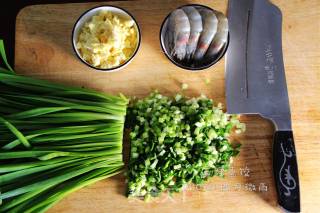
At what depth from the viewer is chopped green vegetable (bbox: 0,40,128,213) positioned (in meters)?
1.17

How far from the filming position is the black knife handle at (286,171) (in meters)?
1.32

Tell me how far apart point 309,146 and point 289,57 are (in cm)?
32

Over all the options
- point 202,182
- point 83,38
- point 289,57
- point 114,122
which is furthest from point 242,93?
point 83,38

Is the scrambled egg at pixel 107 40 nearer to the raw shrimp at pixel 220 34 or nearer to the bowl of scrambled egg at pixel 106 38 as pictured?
the bowl of scrambled egg at pixel 106 38

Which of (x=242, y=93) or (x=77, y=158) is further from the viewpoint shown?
(x=242, y=93)

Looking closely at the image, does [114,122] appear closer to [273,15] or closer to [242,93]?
[242,93]

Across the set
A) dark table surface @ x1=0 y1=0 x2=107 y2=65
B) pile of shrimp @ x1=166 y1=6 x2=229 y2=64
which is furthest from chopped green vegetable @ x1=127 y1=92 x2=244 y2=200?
dark table surface @ x1=0 y1=0 x2=107 y2=65

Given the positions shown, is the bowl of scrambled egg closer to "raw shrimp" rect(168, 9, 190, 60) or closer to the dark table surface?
"raw shrimp" rect(168, 9, 190, 60)

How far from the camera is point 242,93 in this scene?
1.37 metres

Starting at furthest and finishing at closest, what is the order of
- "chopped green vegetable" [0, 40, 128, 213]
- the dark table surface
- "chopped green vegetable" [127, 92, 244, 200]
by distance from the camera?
the dark table surface
"chopped green vegetable" [127, 92, 244, 200]
"chopped green vegetable" [0, 40, 128, 213]

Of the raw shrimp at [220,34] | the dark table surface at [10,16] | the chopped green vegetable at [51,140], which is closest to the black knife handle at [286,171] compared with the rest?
the raw shrimp at [220,34]

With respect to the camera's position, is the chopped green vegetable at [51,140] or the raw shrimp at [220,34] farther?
the raw shrimp at [220,34]

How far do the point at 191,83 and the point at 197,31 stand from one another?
202mm

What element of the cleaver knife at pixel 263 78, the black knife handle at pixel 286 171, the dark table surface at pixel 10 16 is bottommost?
the black knife handle at pixel 286 171
